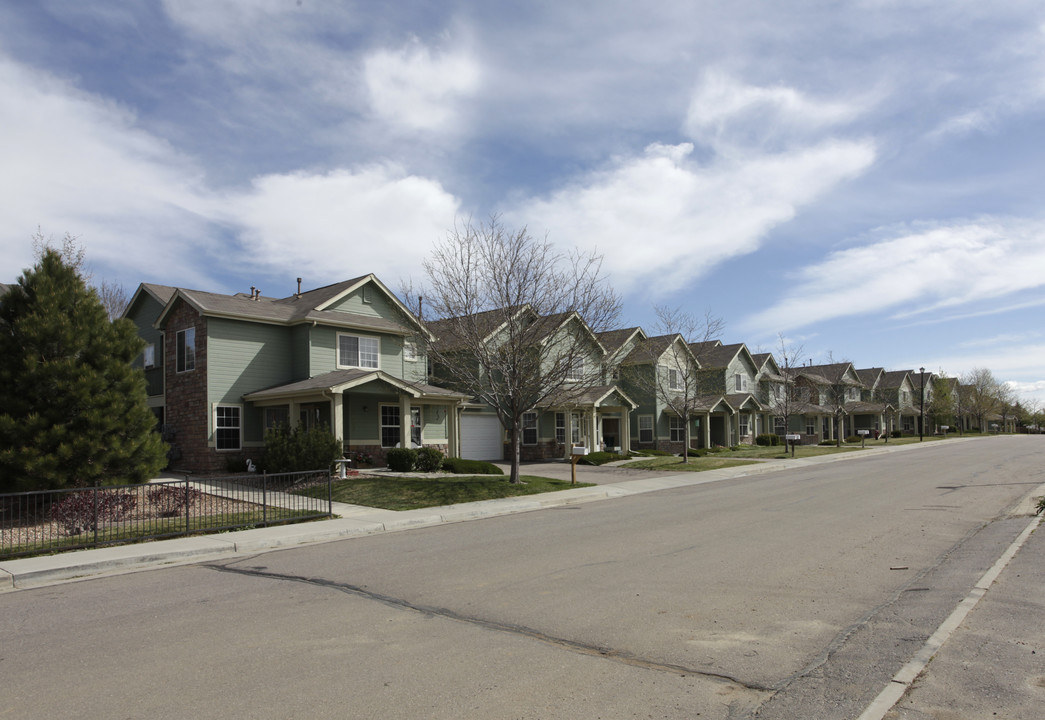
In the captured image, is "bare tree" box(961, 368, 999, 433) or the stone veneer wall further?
"bare tree" box(961, 368, 999, 433)

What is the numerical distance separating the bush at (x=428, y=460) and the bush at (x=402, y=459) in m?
0.25

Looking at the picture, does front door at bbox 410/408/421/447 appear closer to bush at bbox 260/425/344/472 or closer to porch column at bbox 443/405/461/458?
porch column at bbox 443/405/461/458

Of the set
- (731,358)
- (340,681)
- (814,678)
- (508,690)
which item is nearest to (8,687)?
(340,681)

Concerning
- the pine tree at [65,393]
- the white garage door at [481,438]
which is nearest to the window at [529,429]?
the white garage door at [481,438]

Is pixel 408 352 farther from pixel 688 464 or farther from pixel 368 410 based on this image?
pixel 688 464

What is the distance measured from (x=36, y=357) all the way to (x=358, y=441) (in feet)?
41.1

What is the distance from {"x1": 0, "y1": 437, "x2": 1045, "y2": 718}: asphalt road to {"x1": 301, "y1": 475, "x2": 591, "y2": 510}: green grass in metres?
5.34

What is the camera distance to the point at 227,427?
25.5 metres

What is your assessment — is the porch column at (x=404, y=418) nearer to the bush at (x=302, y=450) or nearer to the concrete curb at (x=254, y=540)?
the bush at (x=302, y=450)

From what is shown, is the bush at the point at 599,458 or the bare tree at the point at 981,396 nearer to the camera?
the bush at the point at 599,458

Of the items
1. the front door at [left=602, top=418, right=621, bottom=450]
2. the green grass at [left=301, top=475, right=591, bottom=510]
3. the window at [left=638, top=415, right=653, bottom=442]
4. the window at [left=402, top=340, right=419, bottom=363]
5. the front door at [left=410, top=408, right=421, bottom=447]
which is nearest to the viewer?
the green grass at [left=301, top=475, right=591, bottom=510]

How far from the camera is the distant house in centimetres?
2514

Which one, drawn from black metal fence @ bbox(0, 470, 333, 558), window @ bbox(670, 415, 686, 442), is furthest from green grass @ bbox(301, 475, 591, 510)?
window @ bbox(670, 415, 686, 442)

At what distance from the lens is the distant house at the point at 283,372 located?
82.5ft
